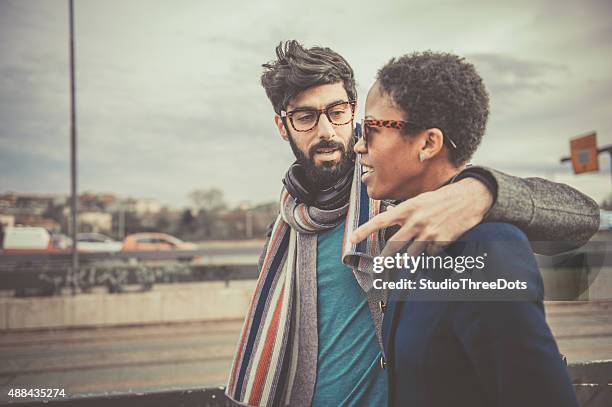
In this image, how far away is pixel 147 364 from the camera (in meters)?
7.40

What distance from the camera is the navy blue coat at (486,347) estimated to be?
915 millimetres

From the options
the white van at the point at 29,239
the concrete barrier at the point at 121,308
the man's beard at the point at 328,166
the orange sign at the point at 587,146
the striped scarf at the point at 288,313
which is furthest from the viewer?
the white van at the point at 29,239

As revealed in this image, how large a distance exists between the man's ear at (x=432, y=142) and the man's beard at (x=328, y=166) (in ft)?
2.14

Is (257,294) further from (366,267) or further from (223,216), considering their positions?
(223,216)

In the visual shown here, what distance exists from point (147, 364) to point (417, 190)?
23.1ft

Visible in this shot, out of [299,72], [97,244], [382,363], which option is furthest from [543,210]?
[97,244]

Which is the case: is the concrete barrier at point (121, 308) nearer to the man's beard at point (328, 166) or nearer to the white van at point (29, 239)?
the man's beard at point (328, 166)

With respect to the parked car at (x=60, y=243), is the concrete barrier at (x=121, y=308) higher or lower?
lower

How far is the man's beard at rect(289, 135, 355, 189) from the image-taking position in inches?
73.1

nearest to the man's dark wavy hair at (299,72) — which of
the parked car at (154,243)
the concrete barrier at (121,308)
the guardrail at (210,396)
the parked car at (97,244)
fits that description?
the guardrail at (210,396)

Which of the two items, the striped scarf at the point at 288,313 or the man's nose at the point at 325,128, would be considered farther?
the man's nose at the point at 325,128

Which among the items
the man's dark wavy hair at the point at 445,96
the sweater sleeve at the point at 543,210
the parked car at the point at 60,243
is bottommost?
the parked car at the point at 60,243

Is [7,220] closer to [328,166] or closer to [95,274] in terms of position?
[95,274]

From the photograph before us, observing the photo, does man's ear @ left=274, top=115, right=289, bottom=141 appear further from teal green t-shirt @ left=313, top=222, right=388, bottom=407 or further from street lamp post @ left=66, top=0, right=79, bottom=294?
street lamp post @ left=66, top=0, right=79, bottom=294
